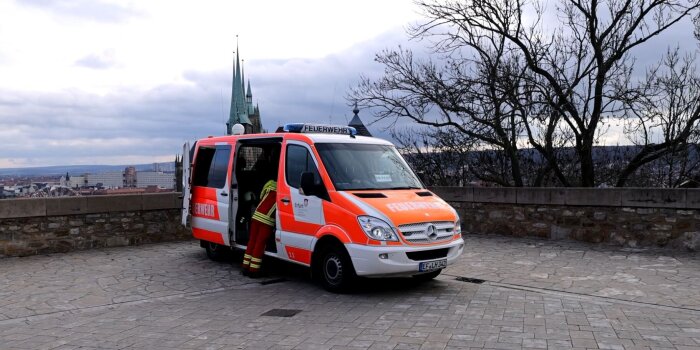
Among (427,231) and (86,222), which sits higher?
(427,231)

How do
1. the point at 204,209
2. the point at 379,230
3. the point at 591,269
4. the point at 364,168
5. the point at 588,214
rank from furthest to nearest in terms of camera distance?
the point at 588,214 → the point at 204,209 → the point at 591,269 → the point at 364,168 → the point at 379,230

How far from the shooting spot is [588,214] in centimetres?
1066

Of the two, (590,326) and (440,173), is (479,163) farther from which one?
(590,326)

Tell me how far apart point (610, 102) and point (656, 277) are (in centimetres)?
673

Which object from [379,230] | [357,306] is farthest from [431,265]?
[357,306]

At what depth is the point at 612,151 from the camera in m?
14.1

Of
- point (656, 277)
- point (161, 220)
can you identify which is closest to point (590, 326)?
point (656, 277)

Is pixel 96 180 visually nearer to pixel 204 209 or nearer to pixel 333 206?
pixel 204 209

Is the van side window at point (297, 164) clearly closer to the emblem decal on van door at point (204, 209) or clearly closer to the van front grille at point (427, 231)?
the van front grille at point (427, 231)

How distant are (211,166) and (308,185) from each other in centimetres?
299

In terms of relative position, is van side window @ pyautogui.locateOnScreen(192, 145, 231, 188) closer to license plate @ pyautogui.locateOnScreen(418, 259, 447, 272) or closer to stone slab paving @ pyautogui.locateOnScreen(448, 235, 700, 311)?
license plate @ pyautogui.locateOnScreen(418, 259, 447, 272)

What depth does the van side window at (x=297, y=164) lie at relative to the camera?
7.42 m

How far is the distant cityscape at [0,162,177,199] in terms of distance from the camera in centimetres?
1286

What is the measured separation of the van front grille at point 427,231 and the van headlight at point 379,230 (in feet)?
0.43
